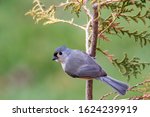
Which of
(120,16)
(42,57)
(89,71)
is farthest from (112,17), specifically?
(42,57)

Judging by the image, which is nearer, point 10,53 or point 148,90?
point 148,90

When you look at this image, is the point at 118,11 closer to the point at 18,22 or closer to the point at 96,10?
the point at 96,10

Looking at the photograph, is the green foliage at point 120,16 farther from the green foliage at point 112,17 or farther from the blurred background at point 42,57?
the blurred background at point 42,57

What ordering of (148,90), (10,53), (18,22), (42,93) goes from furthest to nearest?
(18,22) → (10,53) → (42,93) → (148,90)

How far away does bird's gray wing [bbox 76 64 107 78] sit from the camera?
206 centimetres

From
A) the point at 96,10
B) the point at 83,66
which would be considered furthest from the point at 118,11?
the point at 83,66

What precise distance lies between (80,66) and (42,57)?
3627 mm

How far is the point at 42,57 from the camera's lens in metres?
5.70

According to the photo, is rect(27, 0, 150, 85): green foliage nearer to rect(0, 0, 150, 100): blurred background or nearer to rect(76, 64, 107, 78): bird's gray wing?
rect(76, 64, 107, 78): bird's gray wing

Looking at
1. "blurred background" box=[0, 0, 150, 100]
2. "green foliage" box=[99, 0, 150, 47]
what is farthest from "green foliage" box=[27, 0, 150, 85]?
"blurred background" box=[0, 0, 150, 100]

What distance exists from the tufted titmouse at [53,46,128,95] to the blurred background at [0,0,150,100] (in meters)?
3.05

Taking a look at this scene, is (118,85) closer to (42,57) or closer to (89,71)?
(89,71)

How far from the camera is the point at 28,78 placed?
572 centimetres

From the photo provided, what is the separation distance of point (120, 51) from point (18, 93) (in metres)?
1.02
